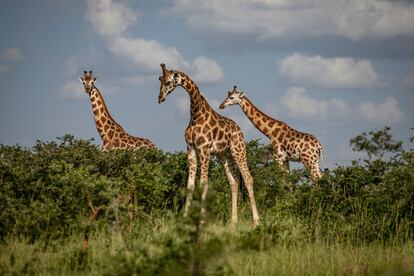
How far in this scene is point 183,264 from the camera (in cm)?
780

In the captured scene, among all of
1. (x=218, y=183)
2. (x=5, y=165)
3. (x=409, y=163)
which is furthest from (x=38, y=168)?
(x=409, y=163)

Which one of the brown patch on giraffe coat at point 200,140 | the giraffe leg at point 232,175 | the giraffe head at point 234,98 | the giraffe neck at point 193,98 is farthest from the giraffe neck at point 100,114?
the brown patch on giraffe coat at point 200,140

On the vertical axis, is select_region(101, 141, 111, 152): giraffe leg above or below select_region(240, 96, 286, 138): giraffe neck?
below

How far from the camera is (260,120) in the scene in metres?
22.2

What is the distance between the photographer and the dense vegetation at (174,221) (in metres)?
8.88

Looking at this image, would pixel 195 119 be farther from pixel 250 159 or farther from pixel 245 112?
pixel 245 112

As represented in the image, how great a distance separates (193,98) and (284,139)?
214 inches

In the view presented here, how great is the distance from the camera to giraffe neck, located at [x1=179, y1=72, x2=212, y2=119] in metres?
16.9

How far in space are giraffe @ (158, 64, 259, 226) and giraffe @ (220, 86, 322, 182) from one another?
3.80 meters

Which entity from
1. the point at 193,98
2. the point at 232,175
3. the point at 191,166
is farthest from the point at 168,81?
the point at 232,175

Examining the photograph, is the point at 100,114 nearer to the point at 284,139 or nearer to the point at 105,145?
the point at 105,145

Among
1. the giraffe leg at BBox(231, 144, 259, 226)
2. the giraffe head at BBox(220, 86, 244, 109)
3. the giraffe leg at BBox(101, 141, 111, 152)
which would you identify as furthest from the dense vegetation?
the giraffe head at BBox(220, 86, 244, 109)

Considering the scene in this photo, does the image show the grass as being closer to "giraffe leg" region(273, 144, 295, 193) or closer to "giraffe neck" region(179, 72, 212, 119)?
"giraffe neck" region(179, 72, 212, 119)

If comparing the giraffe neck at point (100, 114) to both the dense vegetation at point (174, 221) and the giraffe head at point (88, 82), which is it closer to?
the giraffe head at point (88, 82)
